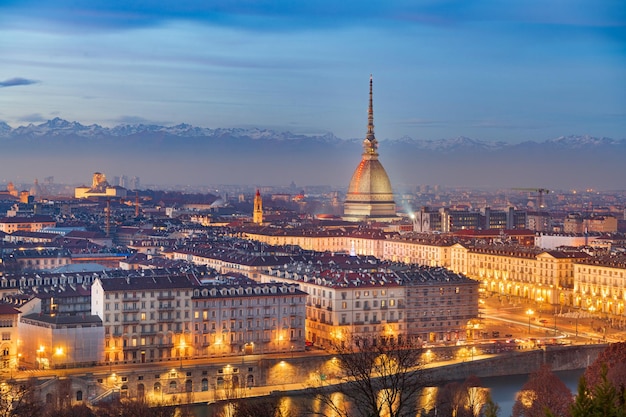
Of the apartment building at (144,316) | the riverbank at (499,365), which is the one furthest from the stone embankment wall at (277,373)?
the apartment building at (144,316)

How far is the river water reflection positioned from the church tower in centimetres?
6511

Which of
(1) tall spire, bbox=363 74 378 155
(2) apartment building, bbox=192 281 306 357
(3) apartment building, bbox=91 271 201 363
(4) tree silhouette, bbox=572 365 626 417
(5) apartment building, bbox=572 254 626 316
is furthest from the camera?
(1) tall spire, bbox=363 74 378 155

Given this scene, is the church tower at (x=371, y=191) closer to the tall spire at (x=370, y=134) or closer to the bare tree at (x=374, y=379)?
the tall spire at (x=370, y=134)

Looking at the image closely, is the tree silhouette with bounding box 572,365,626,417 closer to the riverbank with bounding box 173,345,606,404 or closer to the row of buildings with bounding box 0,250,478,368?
the riverbank with bounding box 173,345,606,404

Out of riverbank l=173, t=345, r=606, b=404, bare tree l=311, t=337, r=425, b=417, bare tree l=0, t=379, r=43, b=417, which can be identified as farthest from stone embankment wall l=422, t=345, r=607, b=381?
bare tree l=0, t=379, r=43, b=417

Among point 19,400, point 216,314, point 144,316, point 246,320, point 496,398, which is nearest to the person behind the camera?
point 19,400

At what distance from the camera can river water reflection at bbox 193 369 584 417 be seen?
34.1 m

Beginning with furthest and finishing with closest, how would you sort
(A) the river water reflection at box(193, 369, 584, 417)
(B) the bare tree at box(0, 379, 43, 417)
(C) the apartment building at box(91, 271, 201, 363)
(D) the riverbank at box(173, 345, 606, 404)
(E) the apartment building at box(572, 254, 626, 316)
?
(E) the apartment building at box(572, 254, 626, 316)
(C) the apartment building at box(91, 271, 201, 363)
(D) the riverbank at box(173, 345, 606, 404)
(A) the river water reflection at box(193, 369, 584, 417)
(B) the bare tree at box(0, 379, 43, 417)

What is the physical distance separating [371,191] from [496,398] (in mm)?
70531

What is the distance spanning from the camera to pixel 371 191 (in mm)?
107375

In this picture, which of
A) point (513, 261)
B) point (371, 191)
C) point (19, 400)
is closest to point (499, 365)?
point (19, 400)

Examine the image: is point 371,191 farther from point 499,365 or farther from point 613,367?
point 613,367

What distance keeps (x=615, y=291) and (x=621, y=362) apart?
20.1 metres

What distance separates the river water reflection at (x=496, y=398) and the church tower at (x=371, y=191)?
6511cm
